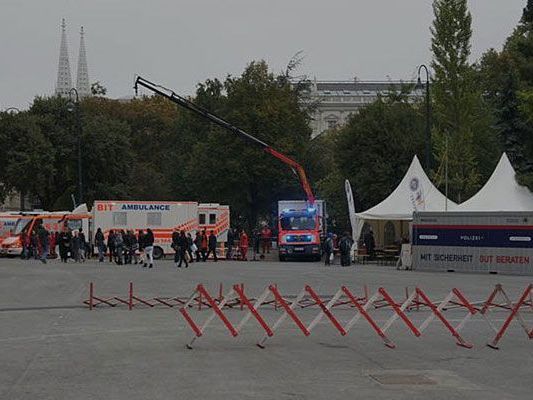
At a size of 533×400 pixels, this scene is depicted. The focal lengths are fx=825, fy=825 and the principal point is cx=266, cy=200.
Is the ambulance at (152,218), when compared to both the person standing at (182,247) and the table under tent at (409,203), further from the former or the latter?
the table under tent at (409,203)

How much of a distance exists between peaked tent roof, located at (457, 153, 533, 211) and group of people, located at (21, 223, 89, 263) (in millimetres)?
18791

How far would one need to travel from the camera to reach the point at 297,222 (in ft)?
→ 150

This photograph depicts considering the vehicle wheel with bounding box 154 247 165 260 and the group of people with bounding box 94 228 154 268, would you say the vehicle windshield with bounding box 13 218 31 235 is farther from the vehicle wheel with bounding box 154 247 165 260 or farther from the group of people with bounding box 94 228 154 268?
the vehicle wheel with bounding box 154 247 165 260

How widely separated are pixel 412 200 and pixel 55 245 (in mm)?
20127

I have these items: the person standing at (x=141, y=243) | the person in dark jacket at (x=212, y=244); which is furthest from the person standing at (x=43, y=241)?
the person in dark jacket at (x=212, y=244)

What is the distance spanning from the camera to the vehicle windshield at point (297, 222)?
45688 mm

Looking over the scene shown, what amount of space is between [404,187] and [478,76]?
1369 cm

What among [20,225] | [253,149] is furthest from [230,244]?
[253,149]

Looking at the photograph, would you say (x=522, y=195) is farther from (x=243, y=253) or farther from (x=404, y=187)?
(x=243, y=253)

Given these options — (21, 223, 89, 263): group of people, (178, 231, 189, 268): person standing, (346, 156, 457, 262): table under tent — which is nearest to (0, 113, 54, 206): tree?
(21, 223, 89, 263): group of people

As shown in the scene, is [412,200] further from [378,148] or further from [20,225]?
[20,225]

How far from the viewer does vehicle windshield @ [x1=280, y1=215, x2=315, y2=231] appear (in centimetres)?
4569

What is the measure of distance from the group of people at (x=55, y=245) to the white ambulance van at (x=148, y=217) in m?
1.84

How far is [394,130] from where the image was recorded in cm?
5900
